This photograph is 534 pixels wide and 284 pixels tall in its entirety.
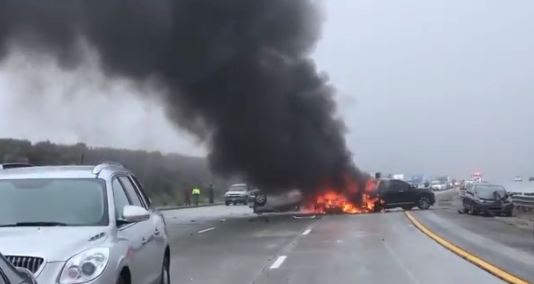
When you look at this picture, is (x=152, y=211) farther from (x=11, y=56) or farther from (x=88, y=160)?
(x=88, y=160)

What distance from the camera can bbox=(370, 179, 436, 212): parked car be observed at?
1454 inches

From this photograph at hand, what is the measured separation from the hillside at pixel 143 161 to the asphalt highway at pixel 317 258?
47.1 feet

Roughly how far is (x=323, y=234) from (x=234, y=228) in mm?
4711

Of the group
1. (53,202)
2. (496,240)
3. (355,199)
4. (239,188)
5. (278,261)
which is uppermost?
(239,188)

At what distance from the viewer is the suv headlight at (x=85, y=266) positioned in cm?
A: 589

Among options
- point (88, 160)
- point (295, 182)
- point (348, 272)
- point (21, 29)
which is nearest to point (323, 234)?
point (348, 272)

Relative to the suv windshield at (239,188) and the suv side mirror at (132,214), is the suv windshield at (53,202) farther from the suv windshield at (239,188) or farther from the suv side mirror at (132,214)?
the suv windshield at (239,188)

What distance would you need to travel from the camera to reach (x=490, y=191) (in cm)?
3253

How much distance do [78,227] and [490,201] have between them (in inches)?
1095

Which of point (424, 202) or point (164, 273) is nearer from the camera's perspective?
point (164, 273)

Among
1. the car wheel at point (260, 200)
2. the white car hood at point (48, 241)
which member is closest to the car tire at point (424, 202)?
the car wheel at point (260, 200)

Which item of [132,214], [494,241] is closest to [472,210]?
[494,241]

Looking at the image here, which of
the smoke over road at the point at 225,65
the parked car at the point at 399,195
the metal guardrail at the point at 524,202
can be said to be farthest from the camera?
the parked car at the point at 399,195

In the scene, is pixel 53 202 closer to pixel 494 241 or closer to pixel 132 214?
pixel 132 214
